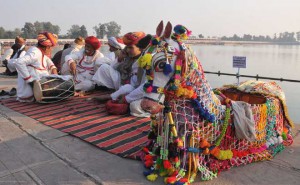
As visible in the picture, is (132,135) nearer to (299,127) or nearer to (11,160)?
(11,160)

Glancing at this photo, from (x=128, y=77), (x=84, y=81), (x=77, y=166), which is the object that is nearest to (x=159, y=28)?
(x=77, y=166)

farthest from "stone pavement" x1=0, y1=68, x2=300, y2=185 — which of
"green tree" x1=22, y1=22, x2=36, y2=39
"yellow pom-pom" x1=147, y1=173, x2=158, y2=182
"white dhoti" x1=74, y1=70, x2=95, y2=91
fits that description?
"green tree" x1=22, y1=22, x2=36, y2=39

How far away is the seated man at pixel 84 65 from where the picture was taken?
589 cm

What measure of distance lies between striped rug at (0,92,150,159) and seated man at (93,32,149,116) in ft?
0.94

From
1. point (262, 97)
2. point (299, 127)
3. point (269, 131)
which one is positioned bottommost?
point (299, 127)

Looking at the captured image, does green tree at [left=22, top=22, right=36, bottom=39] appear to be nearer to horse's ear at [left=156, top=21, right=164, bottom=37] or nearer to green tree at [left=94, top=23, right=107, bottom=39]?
green tree at [left=94, top=23, right=107, bottom=39]

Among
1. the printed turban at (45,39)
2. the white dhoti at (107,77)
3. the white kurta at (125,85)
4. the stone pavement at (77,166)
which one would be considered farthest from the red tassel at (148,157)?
the printed turban at (45,39)

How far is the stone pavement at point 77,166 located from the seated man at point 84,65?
261 centimetres

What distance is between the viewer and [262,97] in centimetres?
326

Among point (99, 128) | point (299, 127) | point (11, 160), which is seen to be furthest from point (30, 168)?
point (299, 127)

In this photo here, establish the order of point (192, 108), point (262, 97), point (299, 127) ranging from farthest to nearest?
point (299, 127) < point (262, 97) < point (192, 108)

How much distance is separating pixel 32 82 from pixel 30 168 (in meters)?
2.73

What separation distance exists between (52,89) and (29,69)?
21.7 inches

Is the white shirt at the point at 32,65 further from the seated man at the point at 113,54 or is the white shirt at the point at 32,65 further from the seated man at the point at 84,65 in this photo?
the seated man at the point at 113,54
